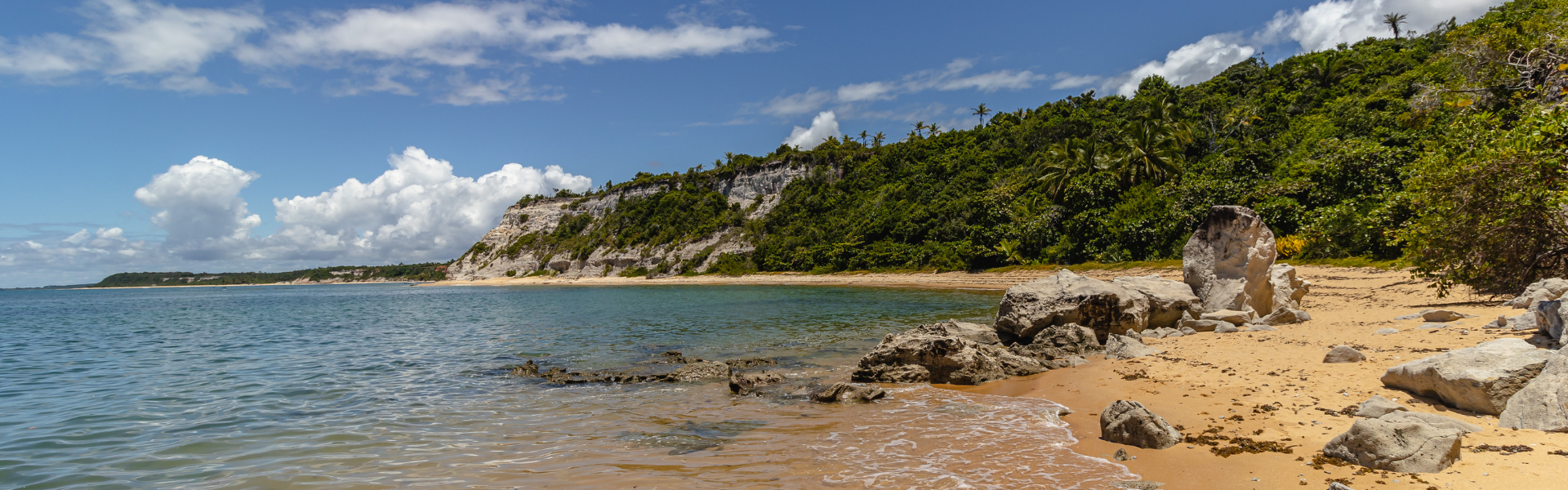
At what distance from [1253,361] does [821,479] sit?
662 centimetres

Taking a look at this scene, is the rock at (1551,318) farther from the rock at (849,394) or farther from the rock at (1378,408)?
the rock at (849,394)

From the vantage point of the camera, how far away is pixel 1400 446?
4.29 meters

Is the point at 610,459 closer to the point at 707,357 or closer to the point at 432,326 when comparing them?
the point at 707,357

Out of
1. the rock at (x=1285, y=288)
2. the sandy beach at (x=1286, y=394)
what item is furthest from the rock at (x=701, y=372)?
the rock at (x=1285, y=288)

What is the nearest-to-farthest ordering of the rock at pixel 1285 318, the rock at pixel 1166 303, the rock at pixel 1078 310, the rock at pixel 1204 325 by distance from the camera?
the rock at pixel 1285 318, the rock at pixel 1204 325, the rock at pixel 1078 310, the rock at pixel 1166 303

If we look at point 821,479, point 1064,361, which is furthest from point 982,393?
point 821,479

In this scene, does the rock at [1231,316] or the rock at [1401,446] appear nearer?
the rock at [1401,446]

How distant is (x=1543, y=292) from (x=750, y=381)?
10.7 m

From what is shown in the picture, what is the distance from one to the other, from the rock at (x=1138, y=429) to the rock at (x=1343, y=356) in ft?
10.3

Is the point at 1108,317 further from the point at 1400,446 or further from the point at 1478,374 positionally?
the point at 1400,446

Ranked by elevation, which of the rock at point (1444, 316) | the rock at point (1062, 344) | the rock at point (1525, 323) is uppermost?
the rock at point (1525, 323)

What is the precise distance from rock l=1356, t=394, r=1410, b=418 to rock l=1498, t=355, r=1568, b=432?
0.56 m

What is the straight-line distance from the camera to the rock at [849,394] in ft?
28.2

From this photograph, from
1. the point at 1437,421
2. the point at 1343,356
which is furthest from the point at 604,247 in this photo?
the point at 1437,421
